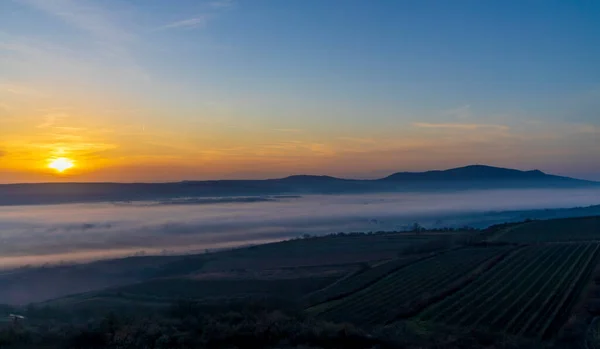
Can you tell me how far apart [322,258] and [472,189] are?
150m

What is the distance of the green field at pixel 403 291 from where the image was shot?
23.4 metres

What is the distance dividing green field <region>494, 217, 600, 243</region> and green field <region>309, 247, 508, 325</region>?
9.88 metres

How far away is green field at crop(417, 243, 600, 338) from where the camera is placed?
18484 mm

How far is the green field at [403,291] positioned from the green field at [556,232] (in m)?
9.88

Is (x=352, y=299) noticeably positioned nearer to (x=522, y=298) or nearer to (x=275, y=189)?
(x=522, y=298)

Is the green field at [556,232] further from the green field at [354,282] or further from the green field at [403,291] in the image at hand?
the green field at [354,282]

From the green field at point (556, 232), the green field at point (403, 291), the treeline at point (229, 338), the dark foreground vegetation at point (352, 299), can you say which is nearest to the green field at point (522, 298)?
the dark foreground vegetation at point (352, 299)

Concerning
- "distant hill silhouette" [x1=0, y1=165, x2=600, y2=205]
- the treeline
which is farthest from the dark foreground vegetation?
"distant hill silhouette" [x1=0, y1=165, x2=600, y2=205]

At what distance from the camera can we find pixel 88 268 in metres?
Result: 50.0

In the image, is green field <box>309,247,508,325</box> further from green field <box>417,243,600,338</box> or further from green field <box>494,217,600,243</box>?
green field <box>494,217,600,243</box>

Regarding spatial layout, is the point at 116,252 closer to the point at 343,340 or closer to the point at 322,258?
the point at 322,258

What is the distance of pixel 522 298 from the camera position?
22.4 m

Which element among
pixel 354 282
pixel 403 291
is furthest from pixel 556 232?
pixel 403 291

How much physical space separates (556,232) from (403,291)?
98.1ft
